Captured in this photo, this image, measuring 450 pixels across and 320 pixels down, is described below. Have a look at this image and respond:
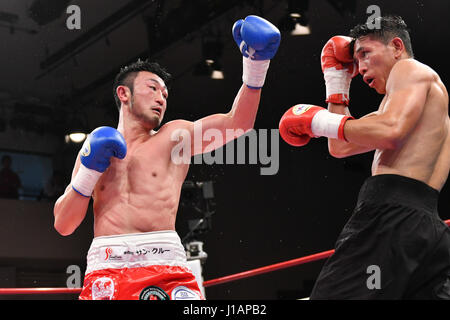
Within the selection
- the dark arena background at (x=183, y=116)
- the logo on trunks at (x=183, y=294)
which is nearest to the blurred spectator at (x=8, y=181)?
the dark arena background at (x=183, y=116)

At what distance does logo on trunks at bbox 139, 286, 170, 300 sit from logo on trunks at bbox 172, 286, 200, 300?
26mm

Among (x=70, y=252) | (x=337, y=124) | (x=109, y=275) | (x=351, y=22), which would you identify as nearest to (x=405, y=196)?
(x=337, y=124)

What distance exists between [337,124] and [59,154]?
4.81 metres

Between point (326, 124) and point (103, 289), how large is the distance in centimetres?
86

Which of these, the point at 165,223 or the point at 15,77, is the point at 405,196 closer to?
the point at 165,223

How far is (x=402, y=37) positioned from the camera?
1703 mm

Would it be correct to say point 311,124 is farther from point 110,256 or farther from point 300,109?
point 110,256

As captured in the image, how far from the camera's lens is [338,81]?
191cm

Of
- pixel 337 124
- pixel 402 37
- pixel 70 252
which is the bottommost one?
pixel 70 252

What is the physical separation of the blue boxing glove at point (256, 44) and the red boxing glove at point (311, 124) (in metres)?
0.21

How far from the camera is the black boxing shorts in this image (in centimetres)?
136

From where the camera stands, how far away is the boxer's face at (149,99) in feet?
6.83

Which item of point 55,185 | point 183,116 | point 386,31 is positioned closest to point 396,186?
point 386,31
